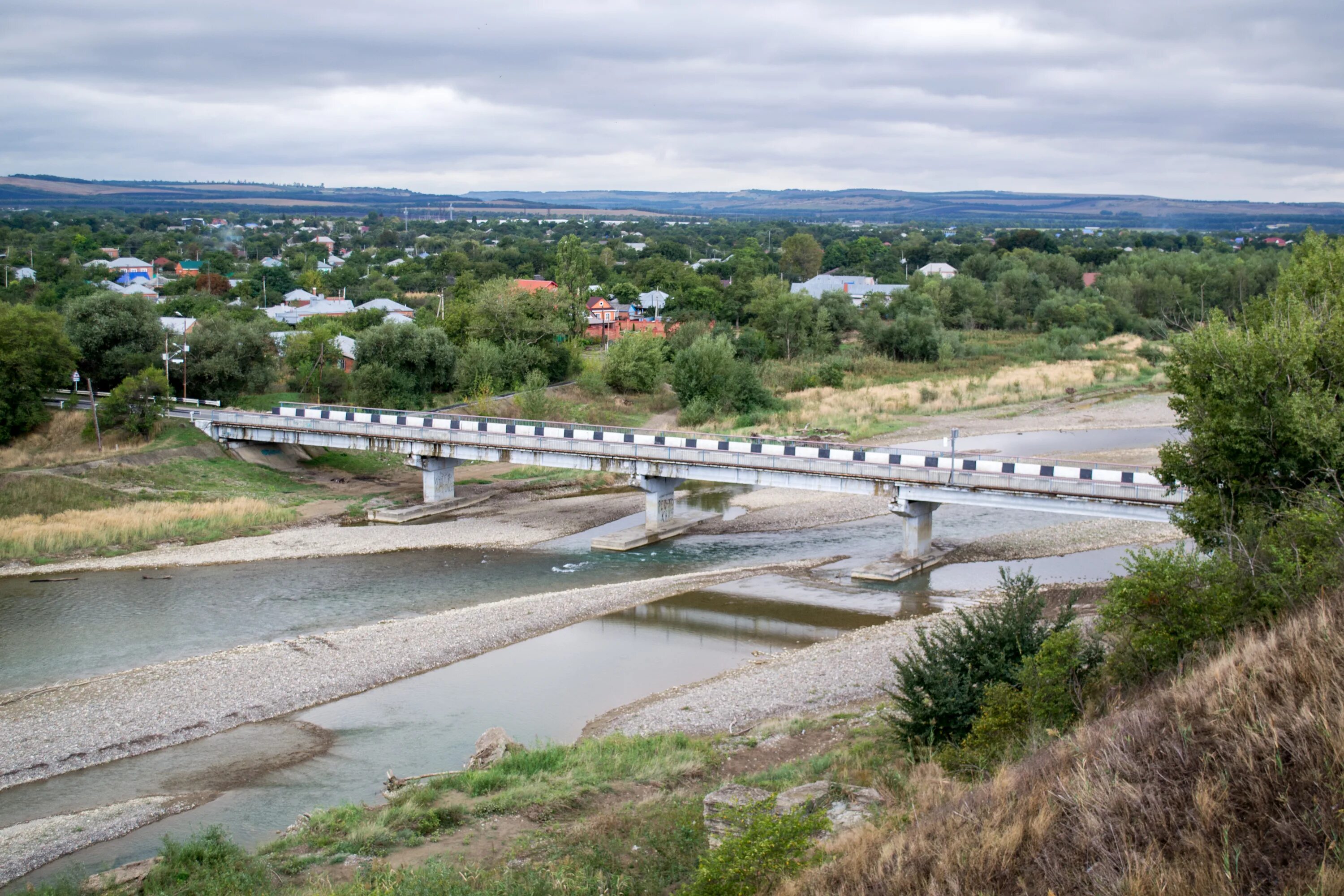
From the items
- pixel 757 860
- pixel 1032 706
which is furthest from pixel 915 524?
pixel 757 860

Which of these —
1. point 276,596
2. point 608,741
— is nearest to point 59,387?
point 276,596

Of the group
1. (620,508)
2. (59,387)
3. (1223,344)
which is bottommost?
(620,508)

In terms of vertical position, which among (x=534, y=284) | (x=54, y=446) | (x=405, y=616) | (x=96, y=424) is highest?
(x=534, y=284)

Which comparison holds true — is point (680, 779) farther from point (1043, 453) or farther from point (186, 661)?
point (1043, 453)

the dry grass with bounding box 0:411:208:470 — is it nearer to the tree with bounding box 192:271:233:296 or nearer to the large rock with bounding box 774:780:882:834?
the large rock with bounding box 774:780:882:834

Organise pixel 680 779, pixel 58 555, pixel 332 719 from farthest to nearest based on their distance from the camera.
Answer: pixel 58 555 → pixel 332 719 → pixel 680 779

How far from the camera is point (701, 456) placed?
1783 inches

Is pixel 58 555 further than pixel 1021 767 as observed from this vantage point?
Yes

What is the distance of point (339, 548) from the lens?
44.1 metres

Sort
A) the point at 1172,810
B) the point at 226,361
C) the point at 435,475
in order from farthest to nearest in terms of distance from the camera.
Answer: the point at 226,361
the point at 435,475
the point at 1172,810

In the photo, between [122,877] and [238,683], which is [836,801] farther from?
[238,683]

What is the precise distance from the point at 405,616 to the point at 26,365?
2990 cm

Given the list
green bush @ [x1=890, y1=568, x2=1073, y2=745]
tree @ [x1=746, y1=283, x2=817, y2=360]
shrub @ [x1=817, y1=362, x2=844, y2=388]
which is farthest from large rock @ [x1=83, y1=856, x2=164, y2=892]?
tree @ [x1=746, y1=283, x2=817, y2=360]

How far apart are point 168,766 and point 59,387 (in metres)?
43.0
